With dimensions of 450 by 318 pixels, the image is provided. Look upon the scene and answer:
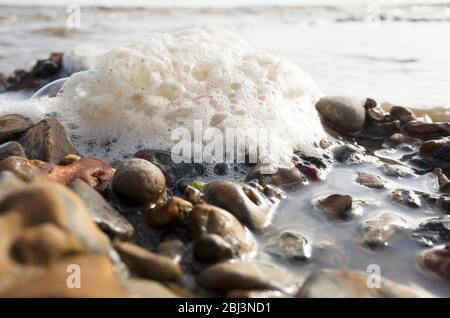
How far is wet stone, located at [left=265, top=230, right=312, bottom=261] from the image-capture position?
2.26 metres

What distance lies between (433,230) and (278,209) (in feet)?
2.68

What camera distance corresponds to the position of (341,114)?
389 cm

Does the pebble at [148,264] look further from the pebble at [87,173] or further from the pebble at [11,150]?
the pebble at [11,150]

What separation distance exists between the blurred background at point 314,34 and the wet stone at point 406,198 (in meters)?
2.34

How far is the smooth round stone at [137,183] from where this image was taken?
2416 millimetres

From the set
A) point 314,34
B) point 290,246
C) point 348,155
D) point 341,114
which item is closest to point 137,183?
point 290,246

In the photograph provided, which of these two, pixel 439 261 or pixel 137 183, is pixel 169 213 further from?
pixel 439 261

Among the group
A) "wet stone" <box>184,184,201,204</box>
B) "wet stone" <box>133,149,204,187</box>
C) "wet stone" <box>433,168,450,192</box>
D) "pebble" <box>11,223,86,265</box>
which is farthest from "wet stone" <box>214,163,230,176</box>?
"pebble" <box>11,223,86,265</box>

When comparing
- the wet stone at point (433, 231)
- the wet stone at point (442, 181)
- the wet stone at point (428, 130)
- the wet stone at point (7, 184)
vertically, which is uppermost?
the wet stone at point (7, 184)

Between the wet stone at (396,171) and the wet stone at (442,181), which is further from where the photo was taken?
the wet stone at (396,171)

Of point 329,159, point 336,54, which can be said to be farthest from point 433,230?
point 336,54

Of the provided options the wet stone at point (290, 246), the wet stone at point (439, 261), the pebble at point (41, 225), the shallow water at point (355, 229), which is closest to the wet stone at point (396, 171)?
the shallow water at point (355, 229)

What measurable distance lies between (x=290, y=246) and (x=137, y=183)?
82cm

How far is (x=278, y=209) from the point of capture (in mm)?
2703
